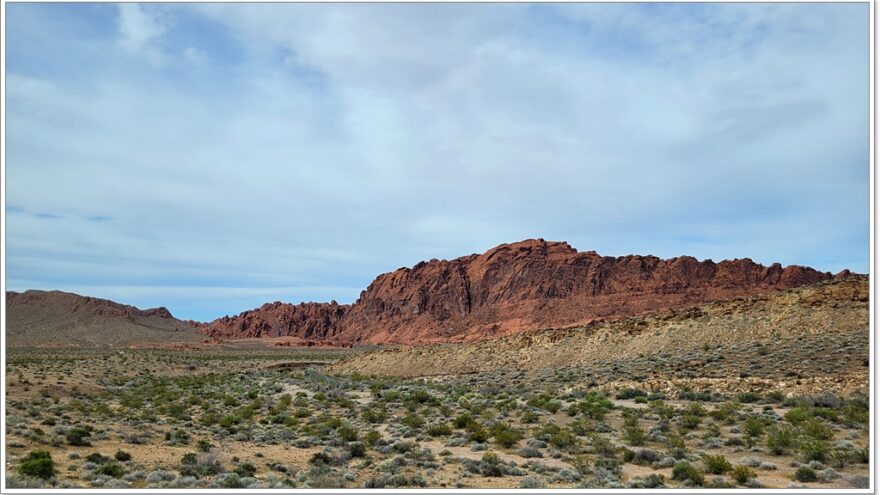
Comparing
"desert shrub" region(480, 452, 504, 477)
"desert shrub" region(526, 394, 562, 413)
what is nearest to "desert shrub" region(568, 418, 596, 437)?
"desert shrub" region(526, 394, 562, 413)

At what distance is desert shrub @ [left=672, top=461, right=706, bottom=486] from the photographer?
11.5 metres

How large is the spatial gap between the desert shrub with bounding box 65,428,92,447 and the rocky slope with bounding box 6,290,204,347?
12926 cm

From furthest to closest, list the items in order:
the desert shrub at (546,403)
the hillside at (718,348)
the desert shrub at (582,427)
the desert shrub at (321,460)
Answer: the hillside at (718,348) → the desert shrub at (546,403) → the desert shrub at (582,427) → the desert shrub at (321,460)

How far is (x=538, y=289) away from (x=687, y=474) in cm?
12389

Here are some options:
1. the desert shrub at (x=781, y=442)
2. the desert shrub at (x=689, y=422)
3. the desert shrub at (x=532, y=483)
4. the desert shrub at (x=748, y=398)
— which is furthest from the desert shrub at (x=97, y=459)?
the desert shrub at (x=748, y=398)

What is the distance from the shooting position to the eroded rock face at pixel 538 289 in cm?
11969

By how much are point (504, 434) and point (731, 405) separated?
375 inches

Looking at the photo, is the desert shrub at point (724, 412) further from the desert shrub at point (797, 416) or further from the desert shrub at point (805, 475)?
the desert shrub at point (805, 475)

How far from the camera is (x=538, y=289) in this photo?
13412cm

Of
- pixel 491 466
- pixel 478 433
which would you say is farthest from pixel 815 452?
pixel 478 433

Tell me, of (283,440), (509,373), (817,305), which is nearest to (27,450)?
(283,440)

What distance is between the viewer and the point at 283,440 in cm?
1753

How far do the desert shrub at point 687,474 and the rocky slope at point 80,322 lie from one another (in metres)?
141

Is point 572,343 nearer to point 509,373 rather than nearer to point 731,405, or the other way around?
point 509,373
